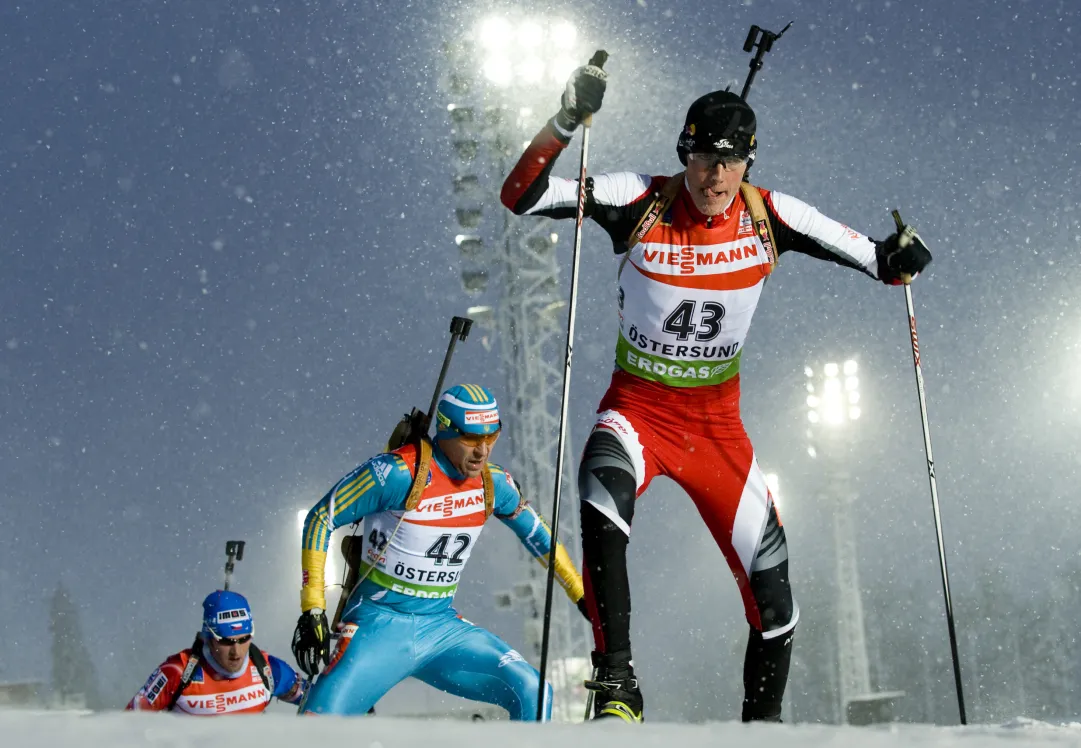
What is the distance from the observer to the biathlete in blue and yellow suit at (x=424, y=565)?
20.8 ft

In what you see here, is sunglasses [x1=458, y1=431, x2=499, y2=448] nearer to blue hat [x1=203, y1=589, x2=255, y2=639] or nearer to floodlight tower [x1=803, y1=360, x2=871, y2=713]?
blue hat [x1=203, y1=589, x2=255, y2=639]

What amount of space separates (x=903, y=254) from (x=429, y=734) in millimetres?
3820

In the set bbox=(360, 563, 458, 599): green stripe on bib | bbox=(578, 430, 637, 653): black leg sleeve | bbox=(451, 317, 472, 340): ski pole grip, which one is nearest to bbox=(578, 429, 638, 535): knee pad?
bbox=(578, 430, 637, 653): black leg sleeve

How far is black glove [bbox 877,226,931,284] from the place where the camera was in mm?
5355

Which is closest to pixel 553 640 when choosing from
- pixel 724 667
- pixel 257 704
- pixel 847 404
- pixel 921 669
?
pixel 847 404

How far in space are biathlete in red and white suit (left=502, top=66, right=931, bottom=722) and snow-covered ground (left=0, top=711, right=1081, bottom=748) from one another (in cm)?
229

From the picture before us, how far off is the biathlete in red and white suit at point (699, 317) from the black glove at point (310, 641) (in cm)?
171

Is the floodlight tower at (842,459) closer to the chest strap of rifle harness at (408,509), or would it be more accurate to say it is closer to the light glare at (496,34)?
the light glare at (496,34)

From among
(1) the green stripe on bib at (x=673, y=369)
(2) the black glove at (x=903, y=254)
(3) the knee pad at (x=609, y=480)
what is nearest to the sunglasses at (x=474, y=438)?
(1) the green stripe on bib at (x=673, y=369)

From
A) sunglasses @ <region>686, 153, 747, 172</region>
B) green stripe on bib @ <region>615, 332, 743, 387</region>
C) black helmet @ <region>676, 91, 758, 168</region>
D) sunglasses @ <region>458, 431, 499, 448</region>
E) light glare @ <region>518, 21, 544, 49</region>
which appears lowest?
green stripe on bib @ <region>615, 332, 743, 387</region>

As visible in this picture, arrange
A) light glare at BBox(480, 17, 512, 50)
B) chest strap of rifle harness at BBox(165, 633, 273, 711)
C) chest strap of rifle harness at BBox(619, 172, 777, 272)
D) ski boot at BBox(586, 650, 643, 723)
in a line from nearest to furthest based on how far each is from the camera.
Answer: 1. ski boot at BBox(586, 650, 643, 723)
2. chest strap of rifle harness at BBox(619, 172, 777, 272)
3. chest strap of rifle harness at BBox(165, 633, 273, 711)
4. light glare at BBox(480, 17, 512, 50)

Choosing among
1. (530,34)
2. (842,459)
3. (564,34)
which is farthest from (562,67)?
(842,459)

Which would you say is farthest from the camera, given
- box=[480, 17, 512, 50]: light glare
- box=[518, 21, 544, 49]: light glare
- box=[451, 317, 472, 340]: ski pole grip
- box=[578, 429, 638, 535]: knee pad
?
box=[480, 17, 512, 50]: light glare

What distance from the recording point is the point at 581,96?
4.98 metres
